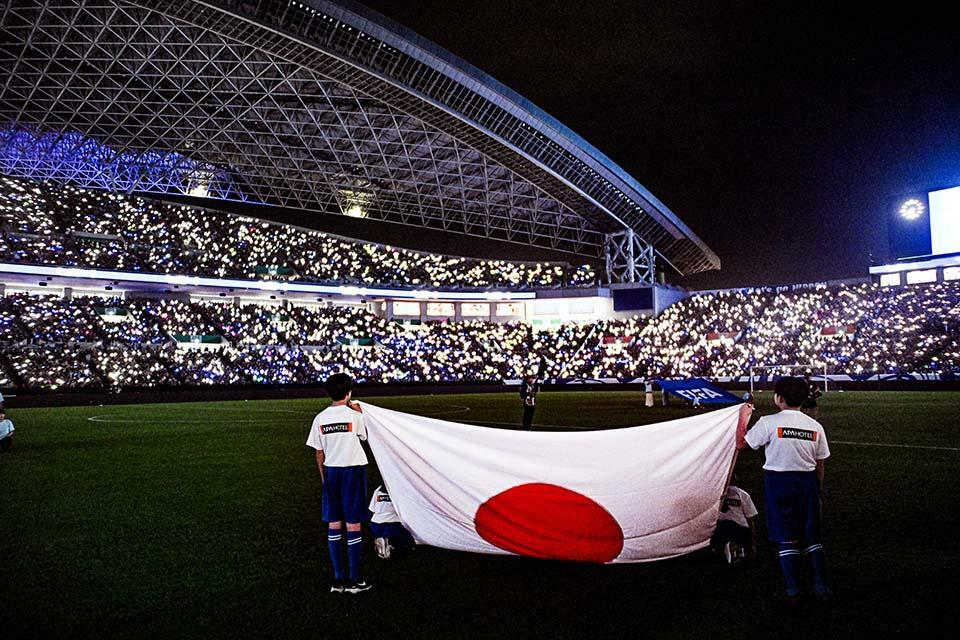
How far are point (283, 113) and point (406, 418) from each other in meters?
44.1

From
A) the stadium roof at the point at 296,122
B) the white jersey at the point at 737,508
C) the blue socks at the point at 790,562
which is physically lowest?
the blue socks at the point at 790,562

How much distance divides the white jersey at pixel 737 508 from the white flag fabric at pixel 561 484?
16 cm

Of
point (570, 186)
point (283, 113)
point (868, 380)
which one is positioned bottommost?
point (868, 380)

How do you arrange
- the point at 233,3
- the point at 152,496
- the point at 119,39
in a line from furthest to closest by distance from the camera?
the point at 119,39 < the point at 233,3 < the point at 152,496

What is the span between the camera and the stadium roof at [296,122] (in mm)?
36438

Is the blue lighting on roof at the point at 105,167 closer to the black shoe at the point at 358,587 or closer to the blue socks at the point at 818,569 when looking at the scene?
the black shoe at the point at 358,587

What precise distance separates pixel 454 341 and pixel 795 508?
2314 inches

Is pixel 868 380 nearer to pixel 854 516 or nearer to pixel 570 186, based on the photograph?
pixel 570 186

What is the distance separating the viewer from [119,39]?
37.5 metres

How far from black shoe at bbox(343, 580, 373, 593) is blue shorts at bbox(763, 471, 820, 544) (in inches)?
129

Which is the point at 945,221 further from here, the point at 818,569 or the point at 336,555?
the point at 336,555

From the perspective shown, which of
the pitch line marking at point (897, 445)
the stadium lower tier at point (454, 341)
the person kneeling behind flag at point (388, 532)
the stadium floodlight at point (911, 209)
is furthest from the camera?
the stadium floodlight at point (911, 209)

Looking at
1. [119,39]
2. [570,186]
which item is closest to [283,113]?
[119,39]

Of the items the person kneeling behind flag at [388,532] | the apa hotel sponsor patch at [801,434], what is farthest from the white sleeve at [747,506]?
the person kneeling behind flag at [388,532]
